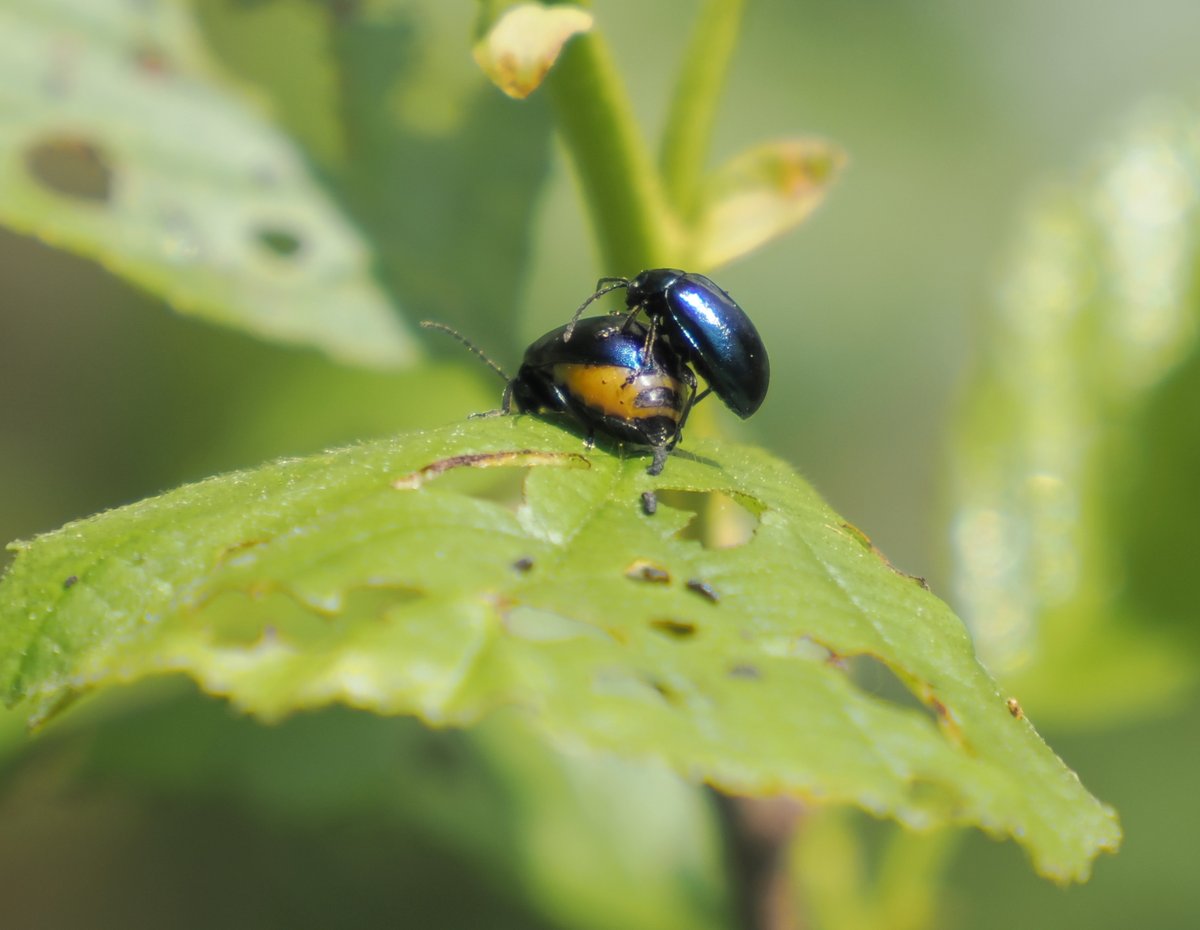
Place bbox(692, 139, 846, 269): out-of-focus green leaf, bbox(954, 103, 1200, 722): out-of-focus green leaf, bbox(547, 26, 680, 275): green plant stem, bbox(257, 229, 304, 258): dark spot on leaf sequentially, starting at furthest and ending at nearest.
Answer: bbox(954, 103, 1200, 722): out-of-focus green leaf, bbox(257, 229, 304, 258): dark spot on leaf, bbox(692, 139, 846, 269): out-of-focus green leaf, bbox(547, 26, 680, 275): green plant stem

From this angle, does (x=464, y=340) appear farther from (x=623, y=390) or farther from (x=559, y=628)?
(x=559, y=628)

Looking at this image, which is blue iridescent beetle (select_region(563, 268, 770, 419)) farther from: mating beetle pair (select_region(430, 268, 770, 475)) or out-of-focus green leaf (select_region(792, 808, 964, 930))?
out-of-focus green leaf (select_region(792, 808, 964, 930))

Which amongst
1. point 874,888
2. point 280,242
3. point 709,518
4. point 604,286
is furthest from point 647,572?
point 874,888

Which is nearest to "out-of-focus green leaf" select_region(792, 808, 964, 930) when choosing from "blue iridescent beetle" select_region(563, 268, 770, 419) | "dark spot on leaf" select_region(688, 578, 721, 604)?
"blue iridescent beetle" select_region(563, 268, 770, 419)

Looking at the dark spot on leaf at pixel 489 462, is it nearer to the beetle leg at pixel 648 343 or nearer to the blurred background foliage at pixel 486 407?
the beetle leg at pixel 648 343

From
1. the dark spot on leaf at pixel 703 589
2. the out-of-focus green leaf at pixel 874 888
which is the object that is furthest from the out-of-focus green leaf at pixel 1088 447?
the dark spot on leaf at pixel 703 589

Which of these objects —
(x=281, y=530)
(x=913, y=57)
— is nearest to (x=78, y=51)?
(x=281, y=530)
